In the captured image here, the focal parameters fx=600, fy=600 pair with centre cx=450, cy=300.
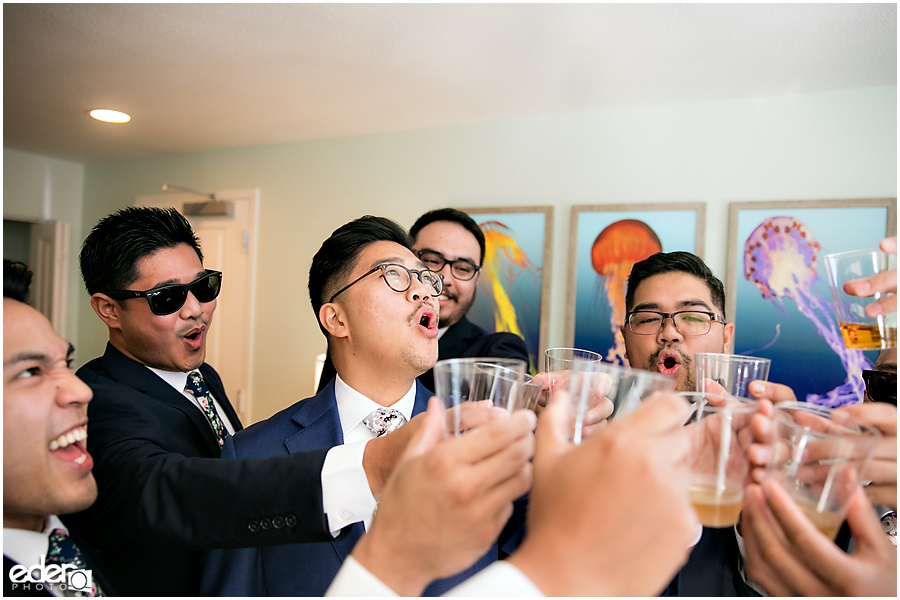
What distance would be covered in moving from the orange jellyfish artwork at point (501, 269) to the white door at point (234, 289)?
232 centimetres

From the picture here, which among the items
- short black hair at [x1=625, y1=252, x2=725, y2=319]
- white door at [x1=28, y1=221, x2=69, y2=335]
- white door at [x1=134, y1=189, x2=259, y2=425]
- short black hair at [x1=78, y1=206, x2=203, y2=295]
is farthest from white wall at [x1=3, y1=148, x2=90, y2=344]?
short black hair at [x1=625, y1=252, x2=725, y2=319]

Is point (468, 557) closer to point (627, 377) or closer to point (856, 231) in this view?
point (627, 377)

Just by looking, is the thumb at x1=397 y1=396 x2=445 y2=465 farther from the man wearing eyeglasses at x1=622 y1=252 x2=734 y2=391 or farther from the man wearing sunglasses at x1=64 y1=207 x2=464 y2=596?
the man wearing eyeglasses at x1=622 y1=252 x2=734 y2=391

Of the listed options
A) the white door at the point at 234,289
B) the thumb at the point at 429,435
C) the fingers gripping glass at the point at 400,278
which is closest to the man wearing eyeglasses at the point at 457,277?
the fingers gripping glass at the point at 400,278

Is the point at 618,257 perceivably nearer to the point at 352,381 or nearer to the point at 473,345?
the point at 473,345

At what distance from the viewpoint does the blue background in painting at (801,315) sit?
3.50 meters

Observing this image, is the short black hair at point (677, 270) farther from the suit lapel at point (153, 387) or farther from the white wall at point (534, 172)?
the white wall at point (534, 172)

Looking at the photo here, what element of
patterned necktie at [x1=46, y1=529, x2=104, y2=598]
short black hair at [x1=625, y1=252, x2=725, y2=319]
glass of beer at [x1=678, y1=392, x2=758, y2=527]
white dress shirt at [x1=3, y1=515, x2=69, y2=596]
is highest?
short black hair at [x1=625, y1=252, x2=725, y2=319]

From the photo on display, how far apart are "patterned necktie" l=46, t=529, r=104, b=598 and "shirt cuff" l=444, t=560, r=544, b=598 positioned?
2.77ft

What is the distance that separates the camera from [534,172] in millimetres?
4387

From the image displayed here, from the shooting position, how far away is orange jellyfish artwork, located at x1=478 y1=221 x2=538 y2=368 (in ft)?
14.5

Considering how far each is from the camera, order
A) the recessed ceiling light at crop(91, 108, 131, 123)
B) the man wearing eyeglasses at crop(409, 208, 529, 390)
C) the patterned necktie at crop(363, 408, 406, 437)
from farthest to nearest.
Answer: the recessed ceiling light at crop(91, 108, 131, 123) < the man wearing eyeglasses at crop(409, 208, 529, 390) < the patterned necktie at crop(363, 408, 406, 437)

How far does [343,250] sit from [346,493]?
1.12 m

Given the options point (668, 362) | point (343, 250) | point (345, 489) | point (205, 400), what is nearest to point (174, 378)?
point (205, 400)
